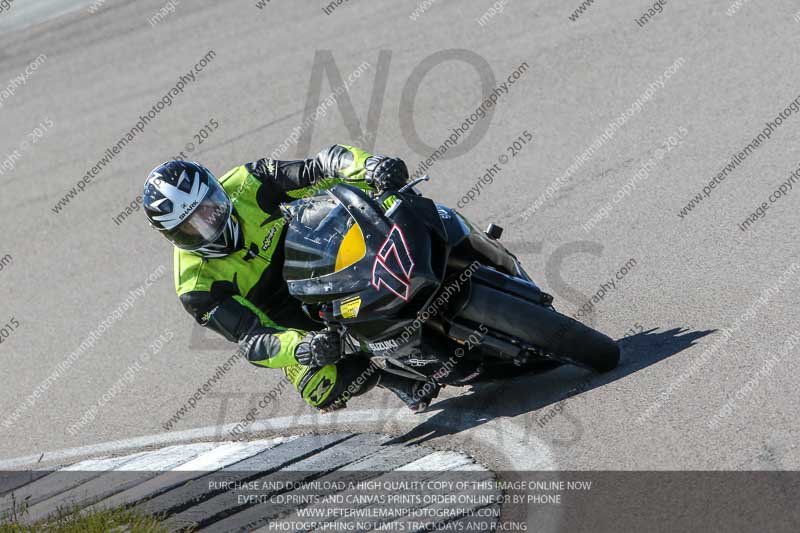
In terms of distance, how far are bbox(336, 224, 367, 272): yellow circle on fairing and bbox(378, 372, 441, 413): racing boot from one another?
1256 millimetres

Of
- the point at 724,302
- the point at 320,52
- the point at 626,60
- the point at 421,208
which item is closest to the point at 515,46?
the point at 626,60

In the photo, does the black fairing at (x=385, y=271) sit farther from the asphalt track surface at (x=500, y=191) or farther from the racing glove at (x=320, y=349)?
the asphalt track surface at (x=500, y=191)

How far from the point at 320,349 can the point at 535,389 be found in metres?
1.39

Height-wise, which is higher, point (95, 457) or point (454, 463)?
point (454, 463)

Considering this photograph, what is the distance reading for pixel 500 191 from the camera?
359 inches

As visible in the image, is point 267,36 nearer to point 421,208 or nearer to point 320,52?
point 320,52

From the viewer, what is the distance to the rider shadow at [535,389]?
5918 millimetres

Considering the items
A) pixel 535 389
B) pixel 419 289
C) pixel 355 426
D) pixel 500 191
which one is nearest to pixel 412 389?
pixel 355 426

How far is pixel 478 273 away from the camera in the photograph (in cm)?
557

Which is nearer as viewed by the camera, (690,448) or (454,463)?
(690,448)

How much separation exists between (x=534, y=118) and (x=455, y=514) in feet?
19.2

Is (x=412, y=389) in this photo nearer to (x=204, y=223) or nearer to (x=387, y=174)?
(x=387, y=174)

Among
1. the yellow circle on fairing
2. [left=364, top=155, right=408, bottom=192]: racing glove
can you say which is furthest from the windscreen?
[left=364, top=155, right=408, bottom=192]: racing glove

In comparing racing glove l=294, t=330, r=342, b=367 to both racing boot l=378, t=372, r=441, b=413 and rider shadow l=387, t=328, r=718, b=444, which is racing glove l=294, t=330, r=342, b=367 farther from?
rider shadow l=387, t=328, r=718, b=444
